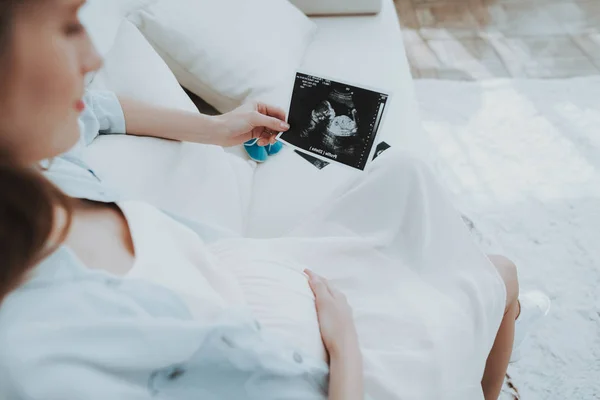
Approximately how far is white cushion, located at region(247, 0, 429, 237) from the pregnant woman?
0.17 meters

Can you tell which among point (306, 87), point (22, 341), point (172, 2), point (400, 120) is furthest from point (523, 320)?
point (172, 2)

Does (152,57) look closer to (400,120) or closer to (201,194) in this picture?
(201,194)

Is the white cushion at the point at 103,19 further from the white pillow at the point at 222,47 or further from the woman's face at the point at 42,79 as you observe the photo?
the woman's face at the point at 42,79

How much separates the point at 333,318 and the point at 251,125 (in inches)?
20.8

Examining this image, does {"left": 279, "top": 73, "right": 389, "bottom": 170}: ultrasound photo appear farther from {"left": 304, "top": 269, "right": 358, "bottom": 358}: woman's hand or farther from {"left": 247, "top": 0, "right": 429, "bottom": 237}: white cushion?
{"left": 304, "top": 269, "right": 358, "bottom": 358}: woman's hand

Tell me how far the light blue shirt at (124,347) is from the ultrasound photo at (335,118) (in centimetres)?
60

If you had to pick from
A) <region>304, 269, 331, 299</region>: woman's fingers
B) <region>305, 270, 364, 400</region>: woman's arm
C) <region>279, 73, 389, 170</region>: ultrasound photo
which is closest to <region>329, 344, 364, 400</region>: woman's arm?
<region>305, 270, 364, 400</region>: woman's arm

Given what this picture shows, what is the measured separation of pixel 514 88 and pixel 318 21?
3.02 ft

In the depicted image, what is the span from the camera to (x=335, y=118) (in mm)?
1196

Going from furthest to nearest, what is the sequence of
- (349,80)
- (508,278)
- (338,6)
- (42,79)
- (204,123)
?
(338,6) < (349,80) < (204,123) < (508,278) < (42,79)

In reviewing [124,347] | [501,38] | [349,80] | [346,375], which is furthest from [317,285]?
[501,38]

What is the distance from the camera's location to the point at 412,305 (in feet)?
2.87

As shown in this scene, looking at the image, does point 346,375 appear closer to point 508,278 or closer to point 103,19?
point 508,278

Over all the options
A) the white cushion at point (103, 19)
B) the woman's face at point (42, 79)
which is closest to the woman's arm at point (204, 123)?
the white cushion at point (103, 19)
